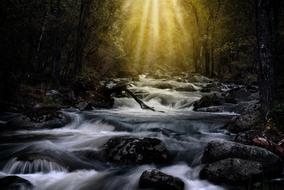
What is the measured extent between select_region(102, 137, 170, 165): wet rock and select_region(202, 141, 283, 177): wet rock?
143 centimetres

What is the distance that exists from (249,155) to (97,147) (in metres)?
4.80


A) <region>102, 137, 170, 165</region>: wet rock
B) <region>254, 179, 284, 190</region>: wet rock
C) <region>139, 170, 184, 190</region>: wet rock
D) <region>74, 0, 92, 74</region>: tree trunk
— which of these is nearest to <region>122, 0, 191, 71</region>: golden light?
<region>74, 0, 92, 74</region>: tree trunk

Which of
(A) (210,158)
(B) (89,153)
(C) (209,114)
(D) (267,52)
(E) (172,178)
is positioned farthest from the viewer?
(C) (209,114)

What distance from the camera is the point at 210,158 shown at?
1029cm

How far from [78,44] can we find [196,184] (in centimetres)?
1854

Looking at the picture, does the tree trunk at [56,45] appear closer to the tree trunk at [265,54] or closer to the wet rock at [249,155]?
the tree trunk at [265,54]

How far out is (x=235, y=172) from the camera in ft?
29.3

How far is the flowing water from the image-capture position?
941 cm

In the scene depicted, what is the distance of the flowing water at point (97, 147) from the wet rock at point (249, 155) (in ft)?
2.27

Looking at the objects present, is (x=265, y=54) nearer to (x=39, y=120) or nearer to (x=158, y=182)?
(x=158, y=182)

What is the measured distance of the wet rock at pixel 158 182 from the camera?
837cm

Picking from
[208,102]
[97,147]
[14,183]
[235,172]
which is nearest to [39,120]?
[97,147]

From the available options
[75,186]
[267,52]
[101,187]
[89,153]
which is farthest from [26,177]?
[267,52]

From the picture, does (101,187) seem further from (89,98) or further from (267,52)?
(89,98)
